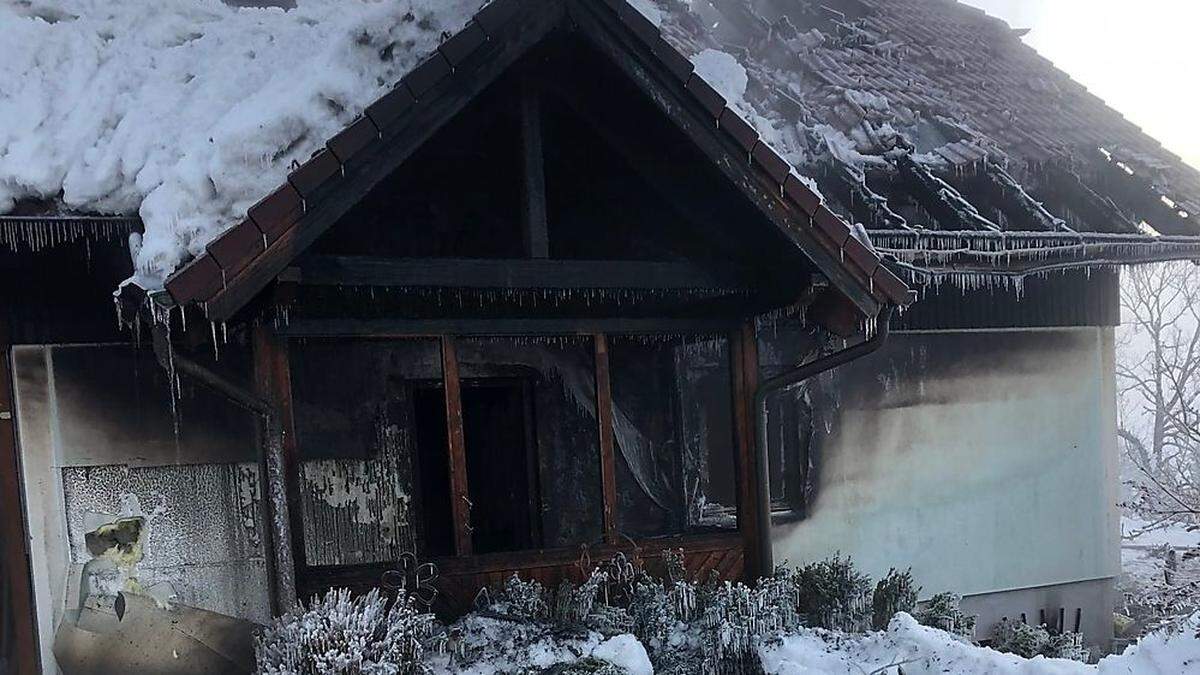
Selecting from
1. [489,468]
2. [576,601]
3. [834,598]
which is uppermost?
[489,468]

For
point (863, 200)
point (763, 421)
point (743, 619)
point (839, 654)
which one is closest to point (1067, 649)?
point (839, 654)

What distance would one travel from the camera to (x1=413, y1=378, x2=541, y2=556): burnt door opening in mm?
6758

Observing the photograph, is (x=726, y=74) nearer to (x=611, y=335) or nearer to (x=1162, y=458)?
(x=611, y=335)

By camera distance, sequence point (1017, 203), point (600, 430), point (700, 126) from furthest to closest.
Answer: point (1017, 203)
point (600, 430)
point (700, 126)

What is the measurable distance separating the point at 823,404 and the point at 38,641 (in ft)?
22.5

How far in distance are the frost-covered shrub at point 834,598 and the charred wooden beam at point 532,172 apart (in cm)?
310

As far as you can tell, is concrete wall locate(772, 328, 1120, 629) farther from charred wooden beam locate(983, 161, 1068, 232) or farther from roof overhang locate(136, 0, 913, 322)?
roof overhang locate(136, 0, 913, 322)

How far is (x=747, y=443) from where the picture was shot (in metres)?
5.31

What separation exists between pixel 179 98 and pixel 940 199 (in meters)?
6.12

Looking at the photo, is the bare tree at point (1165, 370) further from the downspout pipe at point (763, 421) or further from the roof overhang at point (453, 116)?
the roof overhang at point (453, 116)

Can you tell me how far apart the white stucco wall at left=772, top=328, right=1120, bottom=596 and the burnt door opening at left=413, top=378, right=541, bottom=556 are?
2605 millimetres

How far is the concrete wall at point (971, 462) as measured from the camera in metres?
7.43

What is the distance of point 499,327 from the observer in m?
4.90

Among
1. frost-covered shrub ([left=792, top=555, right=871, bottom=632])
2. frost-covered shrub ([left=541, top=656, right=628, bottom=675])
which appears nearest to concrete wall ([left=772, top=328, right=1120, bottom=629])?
frost-covered shrub ([left=792, top=555, right=871, bottom=632])
